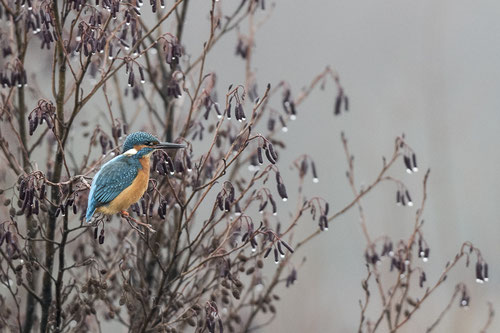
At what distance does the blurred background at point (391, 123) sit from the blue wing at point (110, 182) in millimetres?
2087

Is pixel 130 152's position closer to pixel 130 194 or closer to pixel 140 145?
pixel 140 145

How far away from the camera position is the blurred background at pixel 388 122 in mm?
6969

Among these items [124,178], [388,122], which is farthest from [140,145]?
[388,122]

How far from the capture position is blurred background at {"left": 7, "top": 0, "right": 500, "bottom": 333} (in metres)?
6.97

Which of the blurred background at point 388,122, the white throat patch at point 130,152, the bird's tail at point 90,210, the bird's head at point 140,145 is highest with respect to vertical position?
the blurred background at point 388,122

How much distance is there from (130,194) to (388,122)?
18.1 ft

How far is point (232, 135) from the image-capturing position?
221 inches

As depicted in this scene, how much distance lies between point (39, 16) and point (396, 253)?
99.7 inches

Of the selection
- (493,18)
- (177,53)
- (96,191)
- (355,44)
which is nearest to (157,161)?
(96,191)

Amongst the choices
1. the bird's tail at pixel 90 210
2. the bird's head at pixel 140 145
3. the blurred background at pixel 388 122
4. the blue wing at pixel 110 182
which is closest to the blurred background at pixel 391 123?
the blurred background at pixel 388 122

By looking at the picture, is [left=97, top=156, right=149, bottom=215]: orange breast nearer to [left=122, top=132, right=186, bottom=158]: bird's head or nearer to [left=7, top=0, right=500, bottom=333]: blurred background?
[left=122, top=132, right=186, bottom=158]: bird's head

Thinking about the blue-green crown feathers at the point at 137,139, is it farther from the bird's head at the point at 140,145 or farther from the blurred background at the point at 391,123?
the blurred background at the point at 391,123

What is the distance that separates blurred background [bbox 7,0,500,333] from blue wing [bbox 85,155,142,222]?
6.07ft

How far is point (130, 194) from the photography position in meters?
4.22
